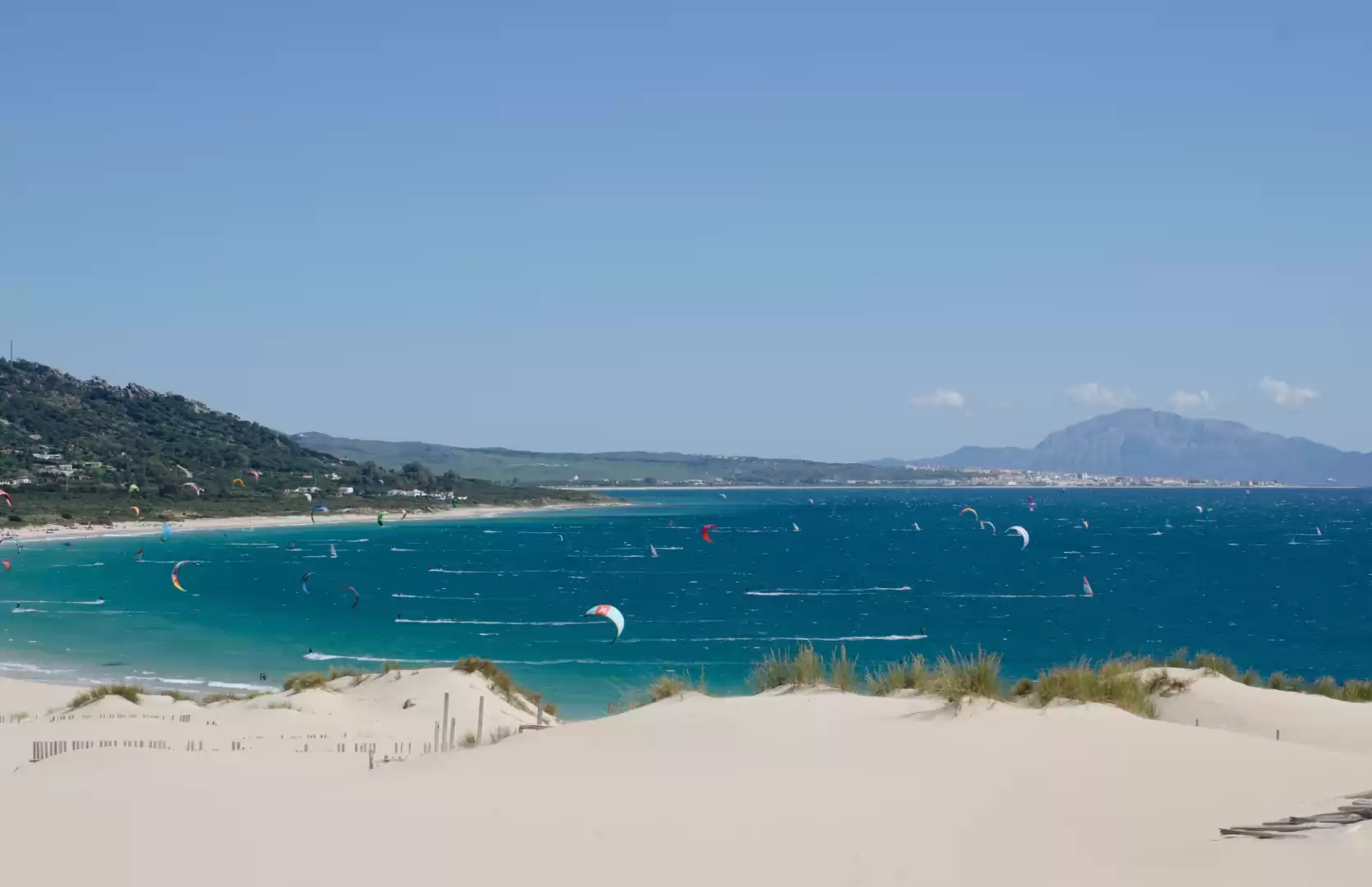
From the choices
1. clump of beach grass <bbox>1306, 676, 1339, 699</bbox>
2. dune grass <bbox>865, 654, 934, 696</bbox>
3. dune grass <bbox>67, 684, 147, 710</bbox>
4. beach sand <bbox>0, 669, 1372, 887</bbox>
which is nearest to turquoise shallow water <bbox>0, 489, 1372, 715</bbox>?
dune grass <bbox>67, 684, 147, 710</bbox>

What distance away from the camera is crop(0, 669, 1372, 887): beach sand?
853 centimetres

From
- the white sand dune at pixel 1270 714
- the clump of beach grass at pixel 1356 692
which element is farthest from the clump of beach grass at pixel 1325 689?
the white sand dune at pixel 1270 714

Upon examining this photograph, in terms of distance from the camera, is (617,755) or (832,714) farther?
(832,714)

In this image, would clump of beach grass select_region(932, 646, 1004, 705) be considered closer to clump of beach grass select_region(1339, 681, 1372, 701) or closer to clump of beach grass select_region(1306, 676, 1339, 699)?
clump of beach grass select_region(1339, 681, 1372, 701)

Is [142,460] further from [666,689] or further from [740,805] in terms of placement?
[740,805]

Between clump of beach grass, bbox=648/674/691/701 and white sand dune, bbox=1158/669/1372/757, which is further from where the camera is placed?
clump of beach grass, bbox=648/674/691/701

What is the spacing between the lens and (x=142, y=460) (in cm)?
14850

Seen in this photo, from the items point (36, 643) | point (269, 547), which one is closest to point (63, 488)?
point (269, 547)

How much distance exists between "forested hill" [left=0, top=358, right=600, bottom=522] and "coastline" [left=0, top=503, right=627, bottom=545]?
307cm

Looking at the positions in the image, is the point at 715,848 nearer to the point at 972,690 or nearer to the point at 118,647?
the point at 972,690

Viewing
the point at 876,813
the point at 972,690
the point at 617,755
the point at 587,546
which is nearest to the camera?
the point at 876,813

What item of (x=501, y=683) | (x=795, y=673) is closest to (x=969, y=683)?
(x=795, y=673)

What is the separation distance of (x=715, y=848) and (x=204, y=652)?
1567 inches

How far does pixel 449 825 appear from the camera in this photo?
33.3 feet
